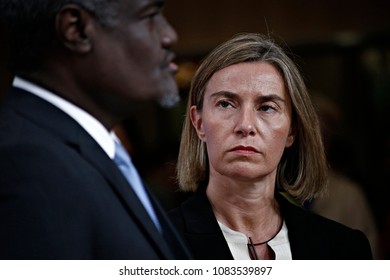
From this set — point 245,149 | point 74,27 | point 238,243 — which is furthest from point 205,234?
point 74,27

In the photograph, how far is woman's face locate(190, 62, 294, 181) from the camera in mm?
1258

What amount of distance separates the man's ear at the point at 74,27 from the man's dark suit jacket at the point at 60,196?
0.09 metres

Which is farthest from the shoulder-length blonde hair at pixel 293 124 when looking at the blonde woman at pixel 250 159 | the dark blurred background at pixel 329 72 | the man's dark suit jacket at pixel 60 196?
the man's dark suit jacket at pixel 60 196

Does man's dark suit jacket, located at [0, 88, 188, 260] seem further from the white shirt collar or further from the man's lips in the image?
the man's lips

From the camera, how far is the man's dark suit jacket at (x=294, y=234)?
128 centimetres

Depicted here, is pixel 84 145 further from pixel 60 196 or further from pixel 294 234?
pixel 294 234

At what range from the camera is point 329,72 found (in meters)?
2.92

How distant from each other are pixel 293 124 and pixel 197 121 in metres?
0.16

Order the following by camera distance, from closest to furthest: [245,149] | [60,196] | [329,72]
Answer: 1. [60,196]
2. [245,149]
3. [329,72]

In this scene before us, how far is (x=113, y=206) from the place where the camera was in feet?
A: 3.28

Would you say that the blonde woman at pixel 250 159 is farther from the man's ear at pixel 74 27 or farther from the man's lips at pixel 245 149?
the man's ear at pixel 74 27

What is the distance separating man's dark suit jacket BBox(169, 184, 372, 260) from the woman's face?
0.26 ft

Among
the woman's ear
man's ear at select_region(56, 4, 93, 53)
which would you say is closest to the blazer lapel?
the woman's ear
